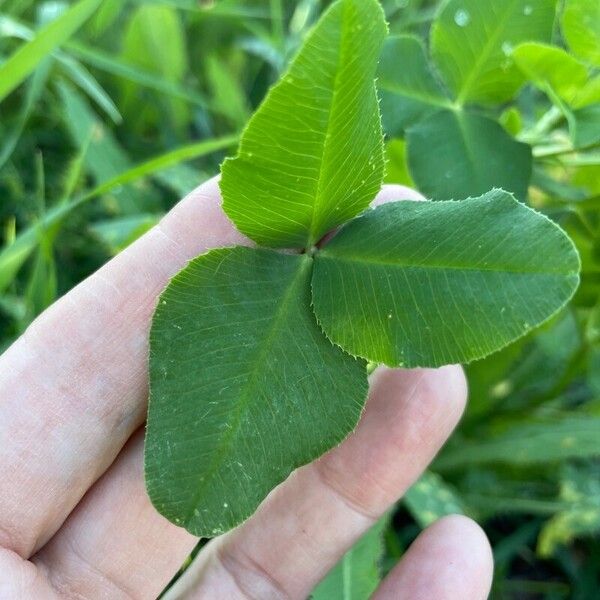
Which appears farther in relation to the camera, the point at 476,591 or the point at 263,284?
the point at 476,591

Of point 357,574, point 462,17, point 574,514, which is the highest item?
point 462,17

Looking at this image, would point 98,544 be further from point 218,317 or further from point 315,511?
point 218,317

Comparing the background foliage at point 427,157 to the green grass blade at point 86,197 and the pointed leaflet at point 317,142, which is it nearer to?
the green grass blade at point 86,197

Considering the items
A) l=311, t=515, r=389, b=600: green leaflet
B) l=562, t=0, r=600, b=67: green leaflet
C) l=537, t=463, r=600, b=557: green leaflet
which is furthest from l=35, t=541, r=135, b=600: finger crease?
l=562, t=0, r=600, b=67: green leaflet

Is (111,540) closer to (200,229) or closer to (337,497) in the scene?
(337,497)

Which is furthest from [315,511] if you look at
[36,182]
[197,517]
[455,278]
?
[36,182]

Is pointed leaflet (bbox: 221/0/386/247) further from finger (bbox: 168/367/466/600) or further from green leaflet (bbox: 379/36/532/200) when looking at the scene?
finger (bbox: 168/367/466/600)

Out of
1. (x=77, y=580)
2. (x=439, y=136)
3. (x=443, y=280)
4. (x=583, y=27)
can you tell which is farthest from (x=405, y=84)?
(x=77, y=580)
